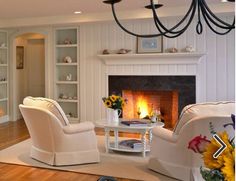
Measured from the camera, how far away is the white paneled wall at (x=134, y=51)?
608 centimetres

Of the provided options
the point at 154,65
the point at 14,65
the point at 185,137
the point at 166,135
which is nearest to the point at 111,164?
the point at 166,135

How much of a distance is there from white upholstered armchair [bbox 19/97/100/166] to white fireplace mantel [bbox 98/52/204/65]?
257 cm

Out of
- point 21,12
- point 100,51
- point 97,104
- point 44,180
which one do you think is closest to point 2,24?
point 21,12

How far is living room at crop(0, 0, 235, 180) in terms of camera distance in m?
5.94

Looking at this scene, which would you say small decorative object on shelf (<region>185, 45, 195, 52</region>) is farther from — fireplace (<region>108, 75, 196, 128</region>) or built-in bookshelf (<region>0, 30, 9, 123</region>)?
built-in bookshelf (<region>0, 30, 9, 123</region>)

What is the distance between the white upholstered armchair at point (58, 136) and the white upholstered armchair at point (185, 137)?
88 cm

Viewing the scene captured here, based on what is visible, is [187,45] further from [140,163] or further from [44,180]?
[44,180]

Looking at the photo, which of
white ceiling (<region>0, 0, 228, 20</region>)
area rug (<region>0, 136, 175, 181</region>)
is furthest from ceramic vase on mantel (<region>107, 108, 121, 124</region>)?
white ceiling (<region>0, 0, 228, 20</region>)

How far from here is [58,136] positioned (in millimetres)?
4102

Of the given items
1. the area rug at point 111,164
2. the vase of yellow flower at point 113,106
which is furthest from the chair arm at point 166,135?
the vase of yellow flower at point 113,106

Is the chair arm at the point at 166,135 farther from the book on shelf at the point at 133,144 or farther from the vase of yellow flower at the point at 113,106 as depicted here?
the vase of yellow flower at the point at 113,106

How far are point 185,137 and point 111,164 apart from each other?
125cm

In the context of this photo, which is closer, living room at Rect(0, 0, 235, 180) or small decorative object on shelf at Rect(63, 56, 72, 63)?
living room at Rect(0, 0, 235, 180)

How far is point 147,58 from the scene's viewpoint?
6461 mm
